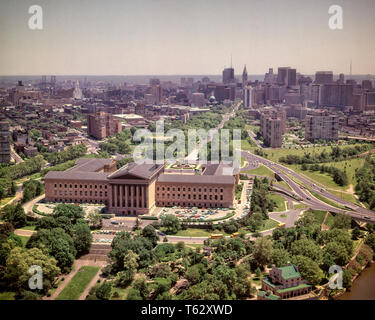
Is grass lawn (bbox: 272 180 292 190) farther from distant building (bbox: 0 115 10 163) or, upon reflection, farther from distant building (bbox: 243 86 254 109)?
distant building (bbox: 243 86 254 109)

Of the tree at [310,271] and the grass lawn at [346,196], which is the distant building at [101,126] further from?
the tree at [310,271]

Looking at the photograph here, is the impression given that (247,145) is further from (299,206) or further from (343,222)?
(343,222)

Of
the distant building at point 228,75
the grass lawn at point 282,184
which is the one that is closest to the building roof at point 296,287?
the grass lawn at point 282,184

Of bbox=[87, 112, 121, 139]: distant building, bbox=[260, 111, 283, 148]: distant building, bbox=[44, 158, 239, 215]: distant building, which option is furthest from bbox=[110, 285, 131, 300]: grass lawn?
bbox=[87, 112, 121, 139]: distant building

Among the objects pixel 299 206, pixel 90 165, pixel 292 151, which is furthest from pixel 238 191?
pixel 292 151

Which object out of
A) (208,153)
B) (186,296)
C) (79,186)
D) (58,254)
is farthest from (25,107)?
(186,296)

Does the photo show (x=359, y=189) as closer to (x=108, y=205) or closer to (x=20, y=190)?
(x=108, y=205)
